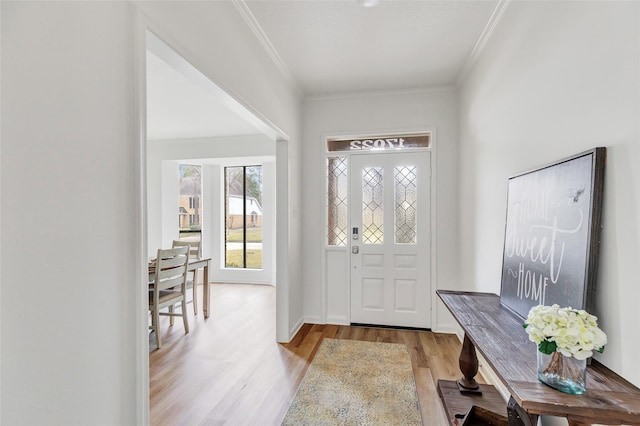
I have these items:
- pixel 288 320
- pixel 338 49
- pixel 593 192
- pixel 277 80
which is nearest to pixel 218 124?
pixel 277 80

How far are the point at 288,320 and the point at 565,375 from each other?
2529mm

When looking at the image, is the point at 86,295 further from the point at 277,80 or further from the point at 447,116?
the point at 447,116

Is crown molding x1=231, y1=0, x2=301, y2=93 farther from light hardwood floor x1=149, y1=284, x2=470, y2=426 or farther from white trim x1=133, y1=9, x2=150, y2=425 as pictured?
light hardwood floor x1=149, y1=284, x2=470, y2=426

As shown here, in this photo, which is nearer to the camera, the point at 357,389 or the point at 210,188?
the point at 357,389

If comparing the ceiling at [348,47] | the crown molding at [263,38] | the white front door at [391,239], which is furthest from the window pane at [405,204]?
the crown molding at [263,38]

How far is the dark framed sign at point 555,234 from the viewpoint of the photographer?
1.19m

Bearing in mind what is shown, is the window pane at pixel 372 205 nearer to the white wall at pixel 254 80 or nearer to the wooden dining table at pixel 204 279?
the white wall at pixel 254 80

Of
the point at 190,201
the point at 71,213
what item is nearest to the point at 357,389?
the point at 71,213

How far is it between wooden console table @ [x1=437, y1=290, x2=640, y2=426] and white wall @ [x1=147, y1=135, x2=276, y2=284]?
4.09 m

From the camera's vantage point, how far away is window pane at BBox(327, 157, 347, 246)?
3.74 m

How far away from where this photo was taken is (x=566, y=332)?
101 cm

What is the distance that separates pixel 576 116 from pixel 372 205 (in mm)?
2368

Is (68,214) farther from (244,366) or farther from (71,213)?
(244,366)

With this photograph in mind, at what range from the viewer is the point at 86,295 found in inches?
41.1
